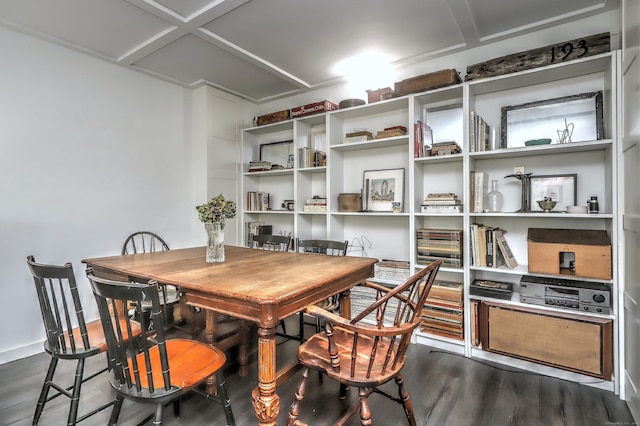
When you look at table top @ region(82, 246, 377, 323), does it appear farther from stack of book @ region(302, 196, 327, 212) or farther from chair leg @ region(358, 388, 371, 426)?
stack of book @ region(302, 196, 327, 212)

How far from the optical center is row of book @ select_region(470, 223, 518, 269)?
251 centimetres

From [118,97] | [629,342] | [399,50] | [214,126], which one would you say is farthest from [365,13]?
[629,342]

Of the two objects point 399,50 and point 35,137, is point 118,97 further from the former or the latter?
point 399,50

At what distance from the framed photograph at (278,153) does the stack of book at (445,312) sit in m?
2.17

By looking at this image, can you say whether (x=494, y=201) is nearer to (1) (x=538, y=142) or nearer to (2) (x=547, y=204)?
(2) (x=547, y=204)

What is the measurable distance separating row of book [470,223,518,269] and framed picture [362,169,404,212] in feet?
2.54

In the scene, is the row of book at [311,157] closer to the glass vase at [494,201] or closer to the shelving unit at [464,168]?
the shelving unit at [464,168]

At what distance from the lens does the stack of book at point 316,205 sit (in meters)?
3.49


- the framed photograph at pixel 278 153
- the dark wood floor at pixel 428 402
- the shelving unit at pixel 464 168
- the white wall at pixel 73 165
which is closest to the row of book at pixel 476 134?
the shelving unit at pixel 464 168

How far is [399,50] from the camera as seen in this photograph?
9.57ft

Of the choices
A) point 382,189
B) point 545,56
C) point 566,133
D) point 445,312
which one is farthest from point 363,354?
point 545,56

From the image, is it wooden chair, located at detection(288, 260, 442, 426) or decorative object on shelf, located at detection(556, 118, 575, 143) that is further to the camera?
decorative object on shelf, located at detection(556, 118, 575, 143)

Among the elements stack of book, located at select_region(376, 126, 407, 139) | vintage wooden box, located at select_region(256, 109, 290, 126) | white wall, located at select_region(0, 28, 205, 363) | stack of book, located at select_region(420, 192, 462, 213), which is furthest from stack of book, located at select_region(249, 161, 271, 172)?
stack of book, located at select_region(420, 192, 462, 213)

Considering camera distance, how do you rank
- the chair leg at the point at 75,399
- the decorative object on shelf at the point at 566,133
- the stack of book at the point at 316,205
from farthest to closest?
the stack of book at the point at 316,205 < the decorative object on shelf at the point at 566,133 < the chair leg at the point at 75,399
